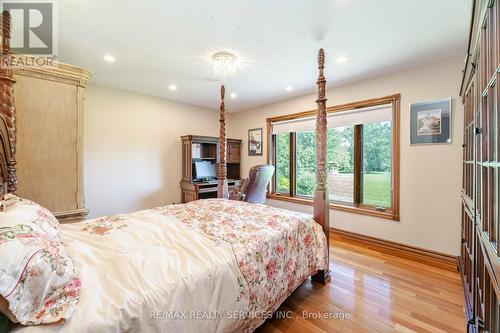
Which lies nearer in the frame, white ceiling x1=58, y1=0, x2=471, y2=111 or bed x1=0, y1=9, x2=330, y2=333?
bed x1=0, y1=9, x2=330, y2=333

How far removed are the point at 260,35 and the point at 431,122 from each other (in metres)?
2.26

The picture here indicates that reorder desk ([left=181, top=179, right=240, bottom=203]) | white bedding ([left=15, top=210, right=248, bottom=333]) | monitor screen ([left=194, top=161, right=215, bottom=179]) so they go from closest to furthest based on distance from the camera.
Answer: white bedding ([left=15, top=210, right=248, bottom=333]) < desk ([left=181, top=179, right=240, bottom=203]) < monitor screen ([left=194, top=161, right=215, bottom=179])

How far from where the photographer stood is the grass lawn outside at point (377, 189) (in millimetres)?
3035

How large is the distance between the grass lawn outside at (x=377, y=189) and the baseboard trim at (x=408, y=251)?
0.52m

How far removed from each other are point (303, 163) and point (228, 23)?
9.41 ft

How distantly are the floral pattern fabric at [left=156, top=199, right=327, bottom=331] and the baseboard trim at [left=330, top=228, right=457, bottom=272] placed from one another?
142cm

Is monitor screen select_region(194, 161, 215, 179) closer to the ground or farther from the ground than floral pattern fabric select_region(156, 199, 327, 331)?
farther from the ground

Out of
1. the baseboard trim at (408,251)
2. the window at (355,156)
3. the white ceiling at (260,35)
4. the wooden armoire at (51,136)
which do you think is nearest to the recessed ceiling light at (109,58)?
the white ceiling at (260,35)

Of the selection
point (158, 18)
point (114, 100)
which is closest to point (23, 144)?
point (158, 18)

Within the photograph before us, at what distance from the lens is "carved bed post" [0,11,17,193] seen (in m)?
1.51

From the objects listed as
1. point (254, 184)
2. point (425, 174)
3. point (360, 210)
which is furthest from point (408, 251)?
point (254, 184)

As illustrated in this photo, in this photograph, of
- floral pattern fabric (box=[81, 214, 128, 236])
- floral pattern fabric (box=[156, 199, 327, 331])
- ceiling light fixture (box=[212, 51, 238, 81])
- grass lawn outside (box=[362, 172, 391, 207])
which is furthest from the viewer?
grass lawn outside (box=[362, 172, 391, 207])

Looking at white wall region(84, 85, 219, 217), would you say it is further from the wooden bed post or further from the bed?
the wooden bed post

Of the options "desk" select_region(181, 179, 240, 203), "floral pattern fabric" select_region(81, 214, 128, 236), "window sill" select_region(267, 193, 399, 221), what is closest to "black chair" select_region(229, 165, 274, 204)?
"desk" select_region(181, 179, 240, 203)
